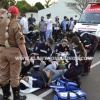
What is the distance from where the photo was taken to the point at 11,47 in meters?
4.10

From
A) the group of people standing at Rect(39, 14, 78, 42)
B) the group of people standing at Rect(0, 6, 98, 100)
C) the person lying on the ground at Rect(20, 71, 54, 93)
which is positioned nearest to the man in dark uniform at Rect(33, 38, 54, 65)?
the group of people standing at Rect(0, 6, 98, 100)

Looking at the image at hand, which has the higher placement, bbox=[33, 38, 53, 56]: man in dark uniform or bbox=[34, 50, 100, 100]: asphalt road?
bbox=[33, 38, 53, 56]: man in dark uniform

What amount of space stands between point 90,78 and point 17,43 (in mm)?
2850

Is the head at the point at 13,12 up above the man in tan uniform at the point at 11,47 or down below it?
above

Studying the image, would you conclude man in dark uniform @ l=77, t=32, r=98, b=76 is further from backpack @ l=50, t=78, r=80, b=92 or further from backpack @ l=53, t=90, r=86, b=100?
backpack @ l=53, t=90, r=86, b=100

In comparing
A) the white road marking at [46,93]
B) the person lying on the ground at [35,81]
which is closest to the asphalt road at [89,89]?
the white road marking at [46,93]

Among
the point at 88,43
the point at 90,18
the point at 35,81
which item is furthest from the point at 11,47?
the point at 90,18

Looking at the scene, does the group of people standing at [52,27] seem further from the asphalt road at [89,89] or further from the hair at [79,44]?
the hair at [79,44]

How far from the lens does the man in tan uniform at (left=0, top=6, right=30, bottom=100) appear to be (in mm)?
3967

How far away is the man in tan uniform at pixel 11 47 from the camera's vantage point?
397 cm

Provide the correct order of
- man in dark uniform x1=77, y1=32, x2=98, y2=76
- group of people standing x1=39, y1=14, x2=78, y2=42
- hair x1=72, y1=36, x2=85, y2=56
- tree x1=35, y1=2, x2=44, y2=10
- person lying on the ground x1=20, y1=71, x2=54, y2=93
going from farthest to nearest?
1. tree x1=35, y1=2, x2=44, y2=10
2. group of people standing x1=39, y1=14, x2=78, y2=42
3. man in dark uniform x1=77, y1=32, x2=98, y2=76
4. hair x1=72, y1=36, x2=85, y2=56
5. person lying on the ground x1=20, y1=71, x2=54, y2=93

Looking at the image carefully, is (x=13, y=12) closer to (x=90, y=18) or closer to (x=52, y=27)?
(x=90, y=18)

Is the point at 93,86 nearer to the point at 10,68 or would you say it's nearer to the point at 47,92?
the point at 47,92

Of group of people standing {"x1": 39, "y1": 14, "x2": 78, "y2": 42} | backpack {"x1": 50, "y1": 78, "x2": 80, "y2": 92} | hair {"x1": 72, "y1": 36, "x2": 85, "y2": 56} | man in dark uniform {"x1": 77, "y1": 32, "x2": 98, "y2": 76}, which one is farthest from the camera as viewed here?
group of people standing {"x1": 39, "y1": 14, "x2": 78, "y2": 42}
